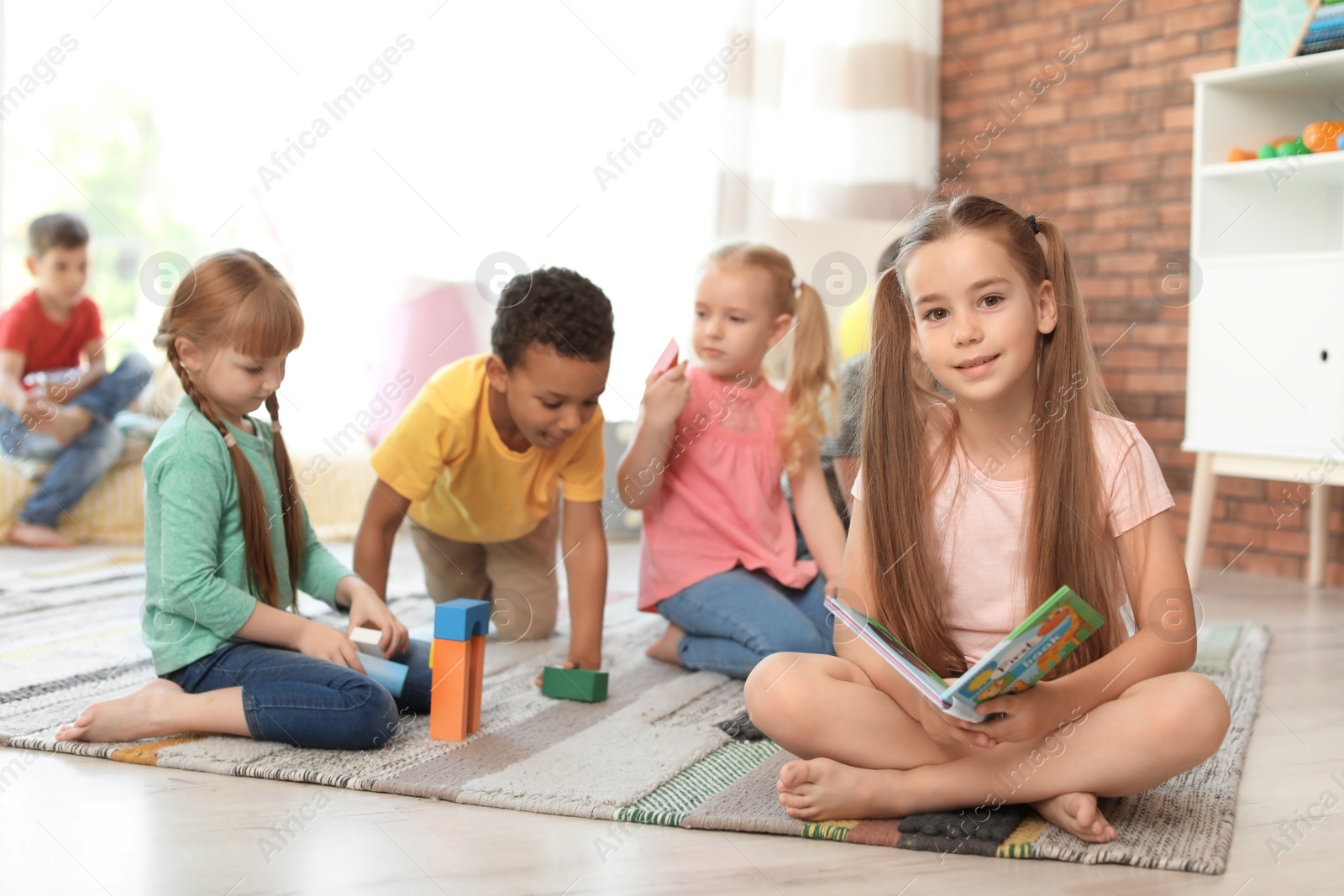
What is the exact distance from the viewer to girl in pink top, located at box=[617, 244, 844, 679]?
178 cm

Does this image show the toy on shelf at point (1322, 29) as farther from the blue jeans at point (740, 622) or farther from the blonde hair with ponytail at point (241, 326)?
the blonde hair with ponytail at point (241, 326)

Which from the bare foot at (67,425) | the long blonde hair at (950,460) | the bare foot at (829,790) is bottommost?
the bare foot at (829,790)

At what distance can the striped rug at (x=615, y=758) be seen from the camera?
108 cm

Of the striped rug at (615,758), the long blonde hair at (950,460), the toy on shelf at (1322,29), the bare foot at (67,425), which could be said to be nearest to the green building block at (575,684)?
the striped rug at (615,758)

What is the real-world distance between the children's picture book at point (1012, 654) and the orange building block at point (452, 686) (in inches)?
20.0

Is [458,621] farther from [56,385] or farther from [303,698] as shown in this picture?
[56,385]

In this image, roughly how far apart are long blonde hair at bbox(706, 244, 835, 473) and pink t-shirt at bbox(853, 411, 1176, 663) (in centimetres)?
57

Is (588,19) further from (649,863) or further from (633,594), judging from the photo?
(649,863)

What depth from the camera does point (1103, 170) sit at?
3.10 meters

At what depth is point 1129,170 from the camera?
3041 millimetres

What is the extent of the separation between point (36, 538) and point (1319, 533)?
285cm

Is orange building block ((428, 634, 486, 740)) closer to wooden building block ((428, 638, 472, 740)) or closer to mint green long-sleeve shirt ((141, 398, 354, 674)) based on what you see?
wooden building block ((428, 638, 472, 740))

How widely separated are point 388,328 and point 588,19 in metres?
0.99

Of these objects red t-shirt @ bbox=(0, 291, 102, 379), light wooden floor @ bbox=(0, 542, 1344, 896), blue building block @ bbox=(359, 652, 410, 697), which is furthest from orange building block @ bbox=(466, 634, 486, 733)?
red t-shirt @ bbox=(0, 291, 102, 379)
